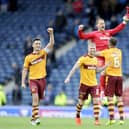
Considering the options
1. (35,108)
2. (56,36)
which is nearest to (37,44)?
(35,108)

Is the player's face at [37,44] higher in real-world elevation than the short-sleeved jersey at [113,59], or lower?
higher

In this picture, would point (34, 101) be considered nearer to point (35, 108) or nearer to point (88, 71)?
point (35, 108)

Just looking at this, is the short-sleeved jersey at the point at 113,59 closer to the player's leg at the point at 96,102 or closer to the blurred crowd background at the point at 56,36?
the player's leg at the point at 96,102

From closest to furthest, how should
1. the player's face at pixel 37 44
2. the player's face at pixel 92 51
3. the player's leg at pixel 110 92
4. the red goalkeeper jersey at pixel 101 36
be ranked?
the player's face at pixel 92 51 → the player's face at pixel 37 44 → the player's leg at pixel 110 92 → the red goalkeeper jersey at pixel 101 36

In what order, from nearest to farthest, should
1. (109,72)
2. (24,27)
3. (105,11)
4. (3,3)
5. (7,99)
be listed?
(109,72) < (7,99) < (105,11) < (24,27) < (3,3)

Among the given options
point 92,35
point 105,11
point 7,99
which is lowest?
point 7,99

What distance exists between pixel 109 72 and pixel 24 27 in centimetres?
1788

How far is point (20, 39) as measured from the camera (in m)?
35.8

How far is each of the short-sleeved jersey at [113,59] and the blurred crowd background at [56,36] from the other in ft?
31.2

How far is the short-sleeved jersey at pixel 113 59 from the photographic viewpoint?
1902 centimetres

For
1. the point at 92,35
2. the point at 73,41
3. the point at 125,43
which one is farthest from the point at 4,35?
the point at 92,35

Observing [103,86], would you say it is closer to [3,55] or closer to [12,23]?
[3,55]

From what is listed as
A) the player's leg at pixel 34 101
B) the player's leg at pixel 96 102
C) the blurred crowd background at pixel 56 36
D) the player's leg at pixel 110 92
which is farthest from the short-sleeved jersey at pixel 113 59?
the blurred crowd background at pixel 56 36

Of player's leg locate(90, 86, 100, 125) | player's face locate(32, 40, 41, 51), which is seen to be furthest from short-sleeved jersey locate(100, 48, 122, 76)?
Answer: player's face locate(32, 40, 41, 51)
